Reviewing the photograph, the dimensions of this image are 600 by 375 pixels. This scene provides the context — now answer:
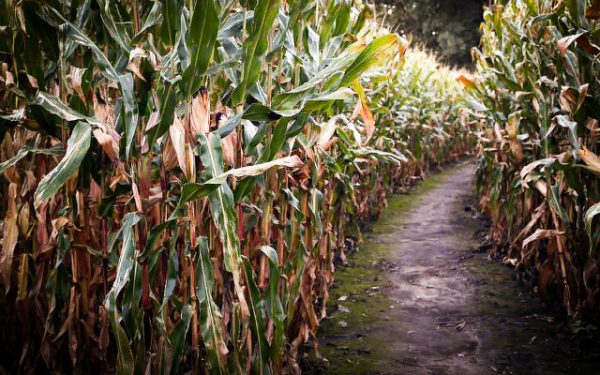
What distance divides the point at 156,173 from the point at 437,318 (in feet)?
7.14

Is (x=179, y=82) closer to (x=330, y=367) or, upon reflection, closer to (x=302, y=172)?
(x=302, y=172)

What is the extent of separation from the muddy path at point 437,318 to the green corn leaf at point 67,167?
169 cm

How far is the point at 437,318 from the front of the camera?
3.27 m

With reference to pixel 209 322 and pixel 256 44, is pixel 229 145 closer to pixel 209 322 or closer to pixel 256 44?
pixel 256 44

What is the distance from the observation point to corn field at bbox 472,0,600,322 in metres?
2.59

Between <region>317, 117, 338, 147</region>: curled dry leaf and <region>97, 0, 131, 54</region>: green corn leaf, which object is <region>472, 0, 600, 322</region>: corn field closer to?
<region>317, 117, 338, 147</region>: curled dry leaf

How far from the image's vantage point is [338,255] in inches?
180

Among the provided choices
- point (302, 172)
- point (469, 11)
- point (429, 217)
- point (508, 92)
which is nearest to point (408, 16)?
point (469, 11)

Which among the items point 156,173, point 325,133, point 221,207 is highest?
point 325,133

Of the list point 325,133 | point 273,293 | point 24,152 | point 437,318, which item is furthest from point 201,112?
point 437,318

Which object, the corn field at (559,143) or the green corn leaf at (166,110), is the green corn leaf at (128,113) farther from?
the corn field at (559,143)

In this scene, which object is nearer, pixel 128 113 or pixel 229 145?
pixel 128 113

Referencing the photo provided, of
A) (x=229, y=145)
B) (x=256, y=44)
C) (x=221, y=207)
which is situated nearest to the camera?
(x=221, y=207)

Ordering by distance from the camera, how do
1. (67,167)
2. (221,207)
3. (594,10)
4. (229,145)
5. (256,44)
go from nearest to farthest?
1. (67,167)
2. (221,207)
3. (256,44)
4. (229,145)
5. (594,10)
